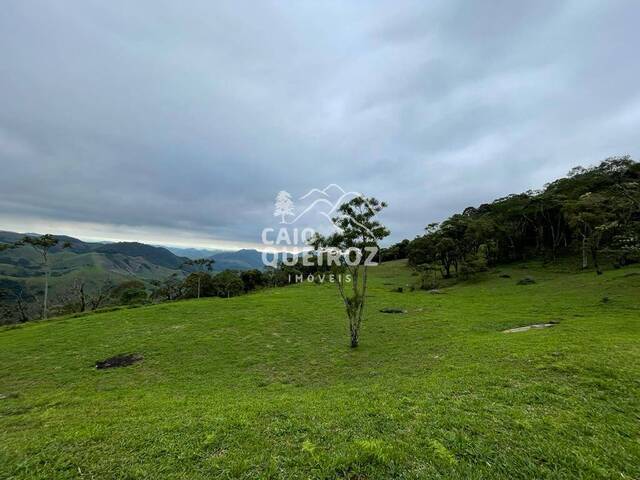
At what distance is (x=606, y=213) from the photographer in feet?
113

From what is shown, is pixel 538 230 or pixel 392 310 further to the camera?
pixel 538 230

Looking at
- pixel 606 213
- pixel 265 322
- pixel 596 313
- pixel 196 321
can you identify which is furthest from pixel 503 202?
pixel 196 321

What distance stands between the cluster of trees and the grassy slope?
23.5m

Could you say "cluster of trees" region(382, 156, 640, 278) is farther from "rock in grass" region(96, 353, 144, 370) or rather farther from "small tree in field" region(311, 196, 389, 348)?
"rock in grass" region(96, 353, 144, 370)

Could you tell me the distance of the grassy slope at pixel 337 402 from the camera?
5.57 meters

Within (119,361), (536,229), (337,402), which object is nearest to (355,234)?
(337,402)

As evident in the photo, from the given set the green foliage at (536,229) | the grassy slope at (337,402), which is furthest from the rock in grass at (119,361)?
the green foliage at (536,229)

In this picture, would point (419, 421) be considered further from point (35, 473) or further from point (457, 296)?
point (457, 296)

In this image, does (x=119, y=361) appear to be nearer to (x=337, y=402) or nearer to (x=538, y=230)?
(x=337, y=402)

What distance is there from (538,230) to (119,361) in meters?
66.1

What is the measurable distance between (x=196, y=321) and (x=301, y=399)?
18672 mm

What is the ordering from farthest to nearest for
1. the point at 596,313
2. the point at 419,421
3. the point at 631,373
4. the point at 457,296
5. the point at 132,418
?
1. the point at 457,296
2. the point at 596,313
3. the point at 631,373
4. the point at 132,418
5. the point at 419,421

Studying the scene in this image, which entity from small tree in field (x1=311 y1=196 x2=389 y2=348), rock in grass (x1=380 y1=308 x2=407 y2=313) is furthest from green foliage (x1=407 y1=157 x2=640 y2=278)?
small tree in field (x1=311 y1=196 x2=389 y2=348)

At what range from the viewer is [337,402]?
872 cm
